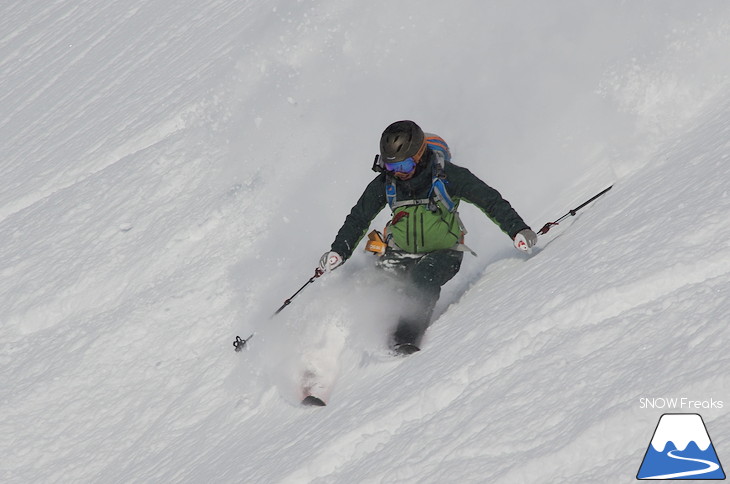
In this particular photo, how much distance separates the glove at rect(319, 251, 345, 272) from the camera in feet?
17.3

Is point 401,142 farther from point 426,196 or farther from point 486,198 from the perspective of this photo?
point 486,198

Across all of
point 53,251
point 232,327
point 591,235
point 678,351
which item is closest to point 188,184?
point 53,251

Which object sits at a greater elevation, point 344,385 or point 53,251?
point 53,251

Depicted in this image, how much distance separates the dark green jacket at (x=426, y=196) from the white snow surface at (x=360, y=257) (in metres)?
0.29

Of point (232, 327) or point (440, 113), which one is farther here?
point (440, 113)

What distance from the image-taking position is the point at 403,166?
4945 mm

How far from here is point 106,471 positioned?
5582 millimetres

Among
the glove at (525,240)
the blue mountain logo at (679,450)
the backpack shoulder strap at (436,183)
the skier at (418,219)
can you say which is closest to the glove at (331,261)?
the skier at (418,219)

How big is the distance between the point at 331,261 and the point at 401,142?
3.17 feet

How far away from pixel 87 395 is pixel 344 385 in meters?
2.72

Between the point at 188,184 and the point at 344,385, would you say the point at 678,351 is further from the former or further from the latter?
the point at 188,184

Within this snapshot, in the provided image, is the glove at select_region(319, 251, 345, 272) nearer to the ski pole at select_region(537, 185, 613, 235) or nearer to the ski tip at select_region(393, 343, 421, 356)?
the ski tip at select_region(393, 343, 421, 356)

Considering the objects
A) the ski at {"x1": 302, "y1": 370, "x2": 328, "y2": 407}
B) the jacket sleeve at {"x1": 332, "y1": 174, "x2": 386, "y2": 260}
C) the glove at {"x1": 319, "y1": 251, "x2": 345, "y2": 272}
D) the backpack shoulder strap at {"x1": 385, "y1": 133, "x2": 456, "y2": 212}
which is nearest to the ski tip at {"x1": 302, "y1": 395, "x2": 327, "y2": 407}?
the ski at {"x1": 302, "y1": 370, "x2": 328, "y2": 407}

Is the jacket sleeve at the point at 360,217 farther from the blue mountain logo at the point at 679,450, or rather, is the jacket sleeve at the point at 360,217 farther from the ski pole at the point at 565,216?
the blue mountain logo at the point at 679,450
